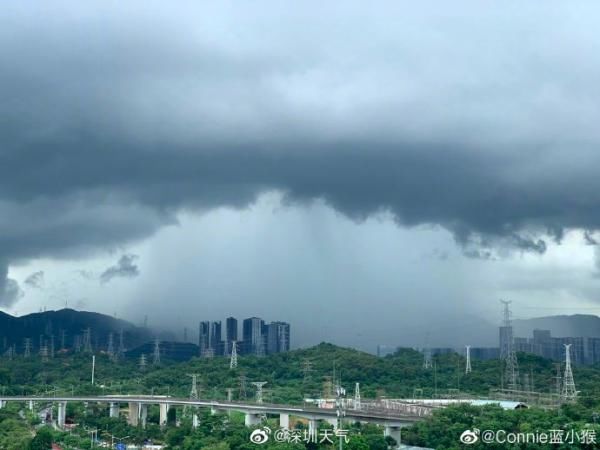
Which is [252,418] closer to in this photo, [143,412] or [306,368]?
[143,412]

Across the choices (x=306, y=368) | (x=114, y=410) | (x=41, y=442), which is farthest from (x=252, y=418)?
(x=306, y=368)

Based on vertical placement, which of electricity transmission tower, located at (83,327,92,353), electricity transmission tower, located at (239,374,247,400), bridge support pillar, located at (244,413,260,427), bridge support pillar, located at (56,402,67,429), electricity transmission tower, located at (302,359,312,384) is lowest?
bridge support pillar, located at (56,402,67,429)

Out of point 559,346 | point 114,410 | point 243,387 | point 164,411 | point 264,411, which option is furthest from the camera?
point 559,346

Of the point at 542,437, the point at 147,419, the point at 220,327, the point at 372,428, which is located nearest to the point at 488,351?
the point at 220,327

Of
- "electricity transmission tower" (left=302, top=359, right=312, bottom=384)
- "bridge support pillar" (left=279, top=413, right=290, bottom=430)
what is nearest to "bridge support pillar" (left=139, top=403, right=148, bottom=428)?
"bridge support pillar" (left=279, top=413, right=290, bottom=430)

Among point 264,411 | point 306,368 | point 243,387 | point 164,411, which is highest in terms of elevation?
point 306,368

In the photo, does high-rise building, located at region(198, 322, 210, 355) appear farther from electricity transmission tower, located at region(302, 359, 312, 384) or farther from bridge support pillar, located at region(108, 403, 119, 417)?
bridge support pillar, located at region(108, 403, 119, 417)

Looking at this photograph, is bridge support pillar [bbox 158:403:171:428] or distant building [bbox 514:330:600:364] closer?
bridge support pillar [bbox 158:403:171:428]

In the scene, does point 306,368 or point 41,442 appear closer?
point 41,442

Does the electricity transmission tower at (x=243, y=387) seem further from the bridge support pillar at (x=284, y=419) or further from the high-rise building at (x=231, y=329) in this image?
the high-rise building at (x=231, y=329)
